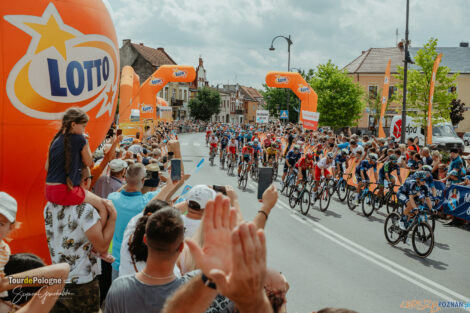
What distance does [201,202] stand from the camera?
11.8 ft

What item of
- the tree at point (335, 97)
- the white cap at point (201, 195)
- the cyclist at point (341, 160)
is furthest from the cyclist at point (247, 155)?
the tree at point (335, 97)

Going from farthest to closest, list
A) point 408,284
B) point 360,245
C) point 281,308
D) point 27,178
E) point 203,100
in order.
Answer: point 203,100 < point 360,245 < point 408,284 < point 27,178 < point 281,308

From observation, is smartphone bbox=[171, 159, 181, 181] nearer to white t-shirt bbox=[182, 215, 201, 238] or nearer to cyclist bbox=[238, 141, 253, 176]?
white t-shirt bbox=[182, 215, 201, 238]

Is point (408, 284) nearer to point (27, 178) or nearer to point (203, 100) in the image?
point (27, 178)

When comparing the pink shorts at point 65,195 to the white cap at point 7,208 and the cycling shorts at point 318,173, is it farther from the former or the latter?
the cycling shorts at point 318,173

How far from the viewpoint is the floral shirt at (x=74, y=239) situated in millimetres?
3377

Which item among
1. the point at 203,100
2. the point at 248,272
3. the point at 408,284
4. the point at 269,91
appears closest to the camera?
the point at 248,272

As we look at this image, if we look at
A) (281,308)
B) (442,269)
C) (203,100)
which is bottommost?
(442,269)

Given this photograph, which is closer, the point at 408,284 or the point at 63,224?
the point at 63,224

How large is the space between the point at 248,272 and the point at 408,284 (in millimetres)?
6280

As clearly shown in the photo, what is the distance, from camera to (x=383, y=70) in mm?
63719

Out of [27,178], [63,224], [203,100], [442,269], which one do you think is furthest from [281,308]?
[203,100]

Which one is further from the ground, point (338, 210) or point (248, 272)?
point (248, 272)

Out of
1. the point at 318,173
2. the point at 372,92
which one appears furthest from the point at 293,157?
the point at 372,92
